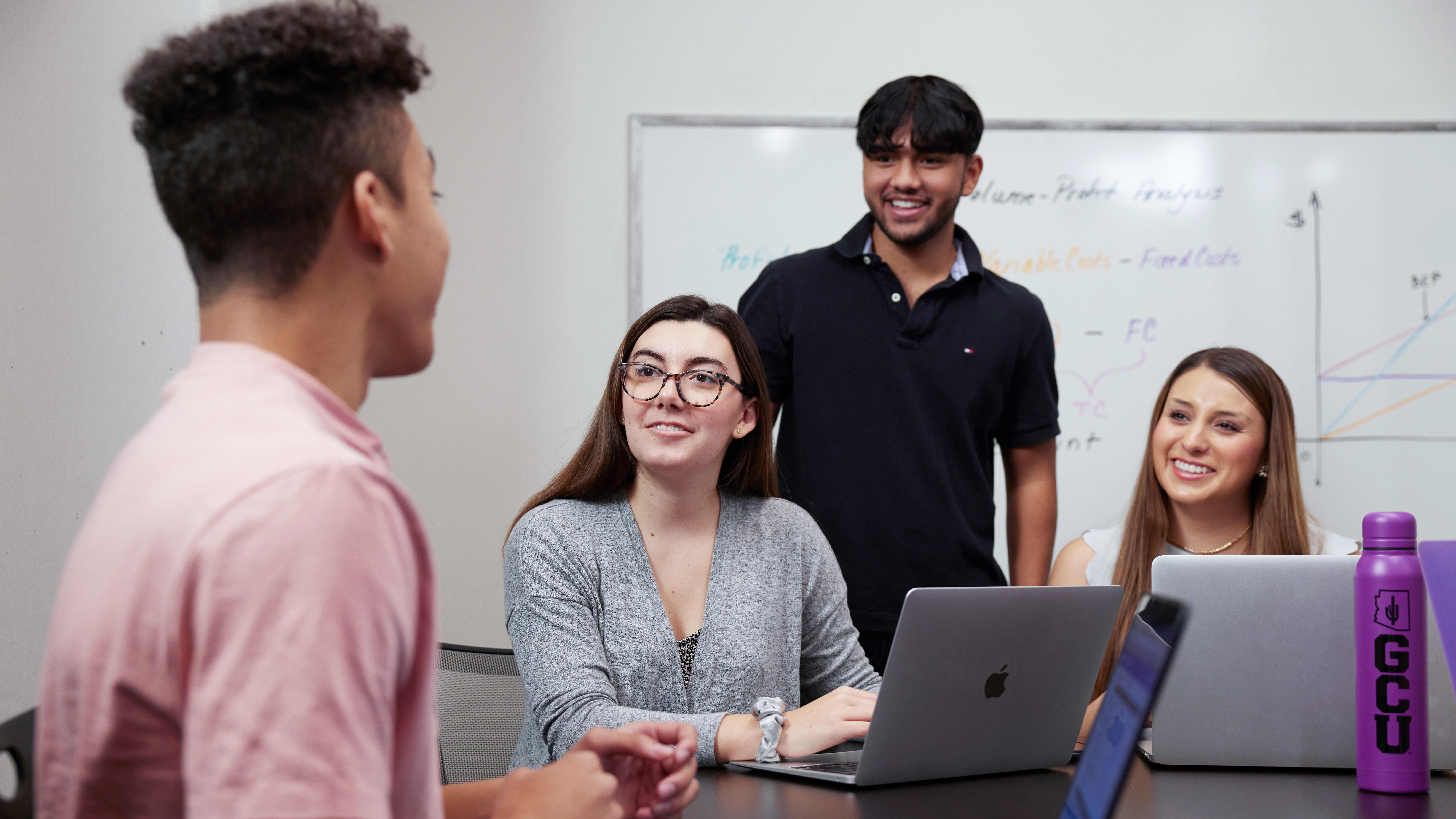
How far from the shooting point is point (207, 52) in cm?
67

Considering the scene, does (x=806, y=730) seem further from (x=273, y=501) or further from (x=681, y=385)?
(x=273, y=501)

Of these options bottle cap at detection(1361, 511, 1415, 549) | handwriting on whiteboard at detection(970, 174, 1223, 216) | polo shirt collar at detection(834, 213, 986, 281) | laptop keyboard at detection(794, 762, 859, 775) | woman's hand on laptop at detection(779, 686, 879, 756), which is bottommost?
laptop keyboard at detection(794, 762, 859, 775)

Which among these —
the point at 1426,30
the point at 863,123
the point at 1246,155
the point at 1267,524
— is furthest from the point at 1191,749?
the point at 1426,30

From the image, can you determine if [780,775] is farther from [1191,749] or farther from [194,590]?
[194,590]

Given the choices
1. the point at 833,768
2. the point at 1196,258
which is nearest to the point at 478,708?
the point at 833,768

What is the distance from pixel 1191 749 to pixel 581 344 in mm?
1823

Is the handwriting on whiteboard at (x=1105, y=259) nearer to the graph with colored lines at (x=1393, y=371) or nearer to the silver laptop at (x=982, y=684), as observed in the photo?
the graph with colored lines at (x=1393, y=371)

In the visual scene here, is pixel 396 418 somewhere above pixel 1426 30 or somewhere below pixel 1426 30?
below

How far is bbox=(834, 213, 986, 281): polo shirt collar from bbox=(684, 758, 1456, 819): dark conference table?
1142mm

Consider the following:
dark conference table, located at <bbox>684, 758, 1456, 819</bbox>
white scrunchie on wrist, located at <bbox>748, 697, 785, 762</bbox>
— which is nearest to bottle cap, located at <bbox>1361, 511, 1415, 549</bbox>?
dark conference table, located at <bbox>684, 758, 1456, 819</bbox>

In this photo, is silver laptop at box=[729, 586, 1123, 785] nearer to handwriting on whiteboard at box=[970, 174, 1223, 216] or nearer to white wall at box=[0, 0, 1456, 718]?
white wall at box=[0, 0, 1456, 718]

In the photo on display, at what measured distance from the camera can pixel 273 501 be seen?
0.52 m

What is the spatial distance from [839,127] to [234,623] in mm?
2415

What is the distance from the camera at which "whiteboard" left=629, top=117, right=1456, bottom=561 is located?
2717mm
